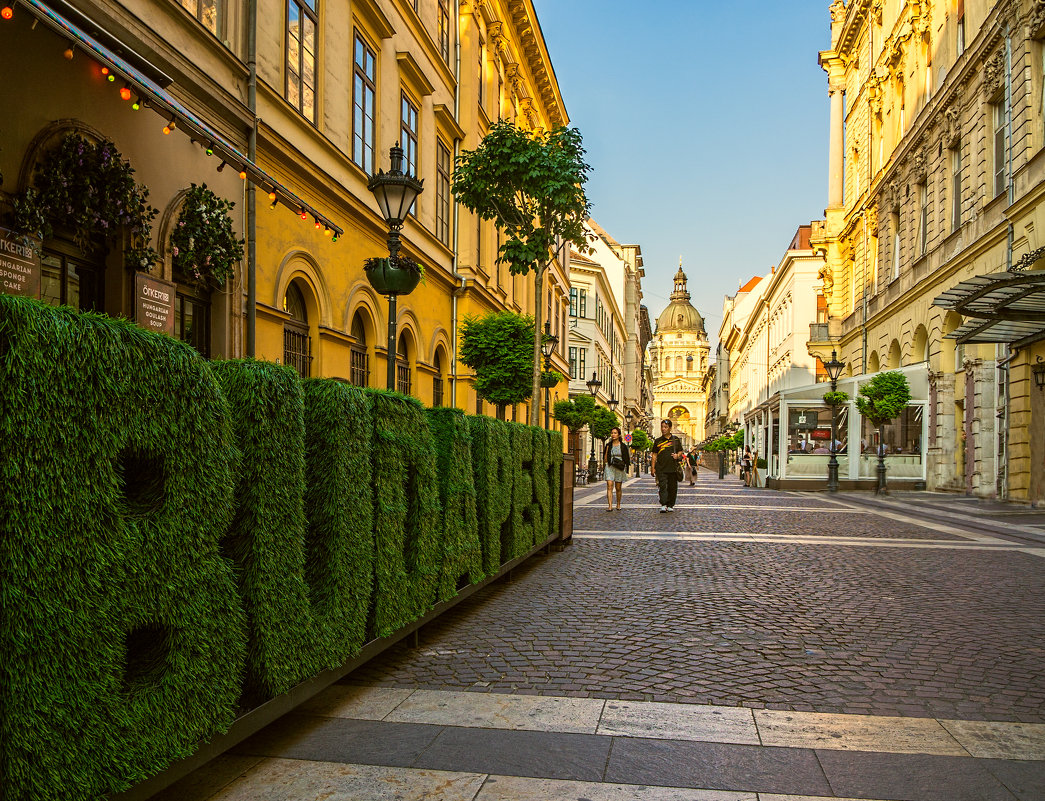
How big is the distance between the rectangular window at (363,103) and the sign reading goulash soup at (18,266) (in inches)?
360

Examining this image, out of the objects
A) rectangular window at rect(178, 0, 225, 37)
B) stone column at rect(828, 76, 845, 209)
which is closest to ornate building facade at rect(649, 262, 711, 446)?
stone column at rect(828, 76, 845, 209)

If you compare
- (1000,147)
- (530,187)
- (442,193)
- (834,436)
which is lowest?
(834,436)

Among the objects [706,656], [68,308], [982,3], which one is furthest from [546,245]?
[982,3]

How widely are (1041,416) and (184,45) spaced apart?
17.3 meters

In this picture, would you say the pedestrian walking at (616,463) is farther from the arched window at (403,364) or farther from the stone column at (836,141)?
the stone column at (836,141)

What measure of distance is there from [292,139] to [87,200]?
5.45 m

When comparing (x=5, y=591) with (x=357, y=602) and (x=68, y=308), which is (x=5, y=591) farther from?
(x=357, y=602)

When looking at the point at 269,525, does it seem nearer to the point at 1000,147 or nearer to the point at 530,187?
the point at 530,187

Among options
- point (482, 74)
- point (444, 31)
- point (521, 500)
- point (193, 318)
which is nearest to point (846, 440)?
point (482, 74)

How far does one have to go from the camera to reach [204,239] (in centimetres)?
1026

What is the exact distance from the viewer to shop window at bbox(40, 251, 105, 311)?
8125 millimetres

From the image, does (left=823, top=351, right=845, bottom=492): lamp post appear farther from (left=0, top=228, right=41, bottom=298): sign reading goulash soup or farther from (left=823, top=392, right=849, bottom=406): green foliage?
(left=0, top=228, right=41, bottom=298): sign reading goulash soup

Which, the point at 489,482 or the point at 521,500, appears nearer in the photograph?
the point at 489,482

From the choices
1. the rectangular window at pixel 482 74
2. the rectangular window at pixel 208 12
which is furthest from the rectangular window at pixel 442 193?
the rectangular window at pixel 208 12
